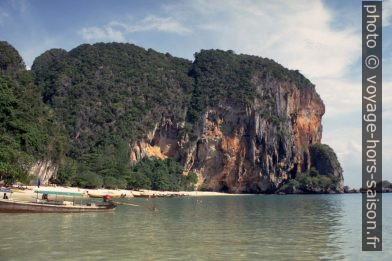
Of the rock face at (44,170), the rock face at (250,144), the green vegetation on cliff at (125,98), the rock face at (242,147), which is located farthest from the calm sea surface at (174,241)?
the rock face at (250,144)

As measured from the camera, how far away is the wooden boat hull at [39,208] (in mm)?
27641

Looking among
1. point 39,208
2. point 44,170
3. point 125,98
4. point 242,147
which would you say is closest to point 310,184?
point 242,147

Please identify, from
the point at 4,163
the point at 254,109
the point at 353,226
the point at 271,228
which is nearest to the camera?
A: the point at 271,228

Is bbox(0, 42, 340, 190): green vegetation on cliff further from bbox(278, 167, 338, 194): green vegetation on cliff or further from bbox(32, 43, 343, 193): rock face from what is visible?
bbox(278, 167, 338, 194): green vegetation on cliff

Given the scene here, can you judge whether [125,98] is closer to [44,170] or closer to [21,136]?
[44,170]

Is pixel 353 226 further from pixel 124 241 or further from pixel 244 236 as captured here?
pixel 124 241

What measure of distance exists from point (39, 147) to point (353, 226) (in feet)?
120

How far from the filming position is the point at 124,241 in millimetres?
17344

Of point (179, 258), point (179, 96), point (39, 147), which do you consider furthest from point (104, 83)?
point (179, 258)

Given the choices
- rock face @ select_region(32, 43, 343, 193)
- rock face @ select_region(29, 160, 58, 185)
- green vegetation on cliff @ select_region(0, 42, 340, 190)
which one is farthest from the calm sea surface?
rock face @ select_region(32, 43, 343, 193)

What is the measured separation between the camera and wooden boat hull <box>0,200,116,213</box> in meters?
27.6

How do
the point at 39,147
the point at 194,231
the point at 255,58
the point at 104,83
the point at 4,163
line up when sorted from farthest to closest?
the point at 255,58
the point at 104,83
the point at 39,147
the point at 4,163
the point at 194,231

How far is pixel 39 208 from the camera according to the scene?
29000 millimetres

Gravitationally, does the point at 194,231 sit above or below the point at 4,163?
below
